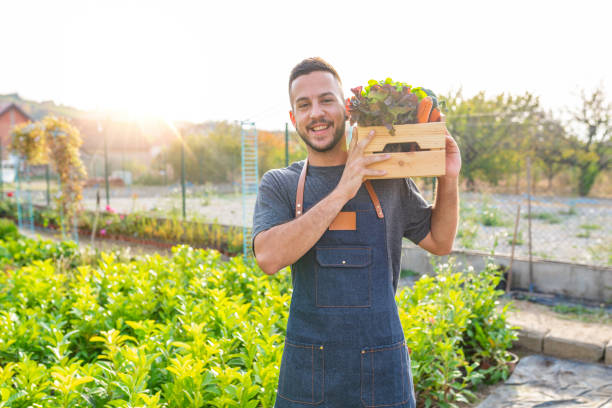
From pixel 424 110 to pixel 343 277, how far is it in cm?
62

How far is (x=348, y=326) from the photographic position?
1.49 meters

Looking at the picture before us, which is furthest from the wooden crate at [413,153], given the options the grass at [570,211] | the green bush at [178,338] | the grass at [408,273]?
the grass at [570,211]

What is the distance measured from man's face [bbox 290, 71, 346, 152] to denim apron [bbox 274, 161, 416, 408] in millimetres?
201

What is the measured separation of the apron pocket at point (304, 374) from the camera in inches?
58.4

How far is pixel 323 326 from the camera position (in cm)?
150

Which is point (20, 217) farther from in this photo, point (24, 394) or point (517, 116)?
point (517, 116)

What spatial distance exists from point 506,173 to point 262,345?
52.6 ft

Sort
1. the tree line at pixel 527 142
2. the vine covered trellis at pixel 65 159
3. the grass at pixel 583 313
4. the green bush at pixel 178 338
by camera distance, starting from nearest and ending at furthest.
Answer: the green bush at pixel 178 338, the grass at pixel 583 313, the vine covered trellis at pixel 65 159, the tree line at pixel 527 142

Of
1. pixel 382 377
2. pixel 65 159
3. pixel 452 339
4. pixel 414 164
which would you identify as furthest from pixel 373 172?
pixel 65 159

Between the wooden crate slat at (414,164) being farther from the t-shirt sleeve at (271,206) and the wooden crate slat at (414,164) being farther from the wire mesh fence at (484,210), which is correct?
the wire mesh fence at (484,210)

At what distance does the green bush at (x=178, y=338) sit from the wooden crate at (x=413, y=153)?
50.5 inches

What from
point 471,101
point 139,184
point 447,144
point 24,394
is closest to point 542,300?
point 447,144

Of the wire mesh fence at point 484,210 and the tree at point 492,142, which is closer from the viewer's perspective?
the wire mesh fence at point 484,210

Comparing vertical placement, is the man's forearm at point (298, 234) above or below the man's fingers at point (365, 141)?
below
